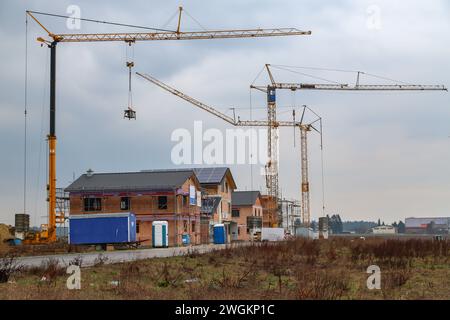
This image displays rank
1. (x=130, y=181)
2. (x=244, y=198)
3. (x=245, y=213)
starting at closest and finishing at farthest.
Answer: (x=130, y=181), (x=245, y=213), (x=244, y=198)

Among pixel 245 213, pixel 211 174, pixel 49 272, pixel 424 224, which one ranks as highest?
pixel 211 174

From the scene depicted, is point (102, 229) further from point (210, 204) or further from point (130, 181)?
point (210, 204)

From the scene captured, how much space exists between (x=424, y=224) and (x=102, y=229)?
148877mm

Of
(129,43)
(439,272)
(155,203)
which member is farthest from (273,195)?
(439,272)

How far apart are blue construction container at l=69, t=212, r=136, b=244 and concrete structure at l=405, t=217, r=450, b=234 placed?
5406 inches

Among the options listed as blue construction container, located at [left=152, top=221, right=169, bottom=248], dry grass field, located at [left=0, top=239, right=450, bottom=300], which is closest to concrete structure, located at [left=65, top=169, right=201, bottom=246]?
blue construction container, located at [left=152, top=221, right=169, bottom=248]

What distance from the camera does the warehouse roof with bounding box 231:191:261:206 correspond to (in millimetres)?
90625

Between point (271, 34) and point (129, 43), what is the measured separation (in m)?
20.3

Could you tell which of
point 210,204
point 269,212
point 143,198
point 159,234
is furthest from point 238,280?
point 269,212

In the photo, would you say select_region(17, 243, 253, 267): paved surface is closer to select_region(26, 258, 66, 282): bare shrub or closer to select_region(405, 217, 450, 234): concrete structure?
select_region(26, 258, 66, 282): bare shrub

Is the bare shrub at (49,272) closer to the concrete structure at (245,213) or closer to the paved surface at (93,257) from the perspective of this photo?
the paved surface at (93,257)

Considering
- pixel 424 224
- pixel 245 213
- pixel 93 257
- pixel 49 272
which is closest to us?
pixel 49 272

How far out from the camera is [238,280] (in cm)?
1658
